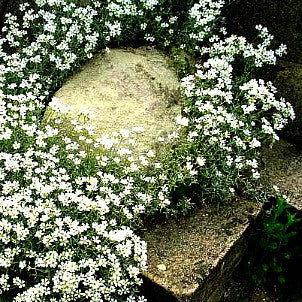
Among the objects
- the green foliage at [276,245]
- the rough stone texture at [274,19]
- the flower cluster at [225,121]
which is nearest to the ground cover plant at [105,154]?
the flower cluster at [225,121]

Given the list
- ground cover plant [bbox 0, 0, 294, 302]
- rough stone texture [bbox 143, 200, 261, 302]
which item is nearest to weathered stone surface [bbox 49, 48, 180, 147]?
ground cover plant [bbox 0, 0, 294, 302]

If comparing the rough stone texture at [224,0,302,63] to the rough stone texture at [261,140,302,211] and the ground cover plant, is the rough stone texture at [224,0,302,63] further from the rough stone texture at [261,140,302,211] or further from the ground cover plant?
the rough stone texture at [261,140,302,211]

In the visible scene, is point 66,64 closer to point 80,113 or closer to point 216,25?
point 80,113

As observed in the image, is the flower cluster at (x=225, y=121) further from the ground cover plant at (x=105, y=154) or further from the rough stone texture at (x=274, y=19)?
the rough stone texture at (x=274, y=19)

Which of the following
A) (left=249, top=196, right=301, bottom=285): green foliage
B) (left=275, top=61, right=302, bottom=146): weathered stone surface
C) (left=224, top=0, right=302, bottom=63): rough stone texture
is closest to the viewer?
(left=249, top=196, right=301, bottom=285): green foliage

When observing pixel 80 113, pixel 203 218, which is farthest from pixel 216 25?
pixel 203 218

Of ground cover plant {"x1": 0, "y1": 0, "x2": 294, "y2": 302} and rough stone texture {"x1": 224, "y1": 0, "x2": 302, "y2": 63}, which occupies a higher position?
rough stone texture {"x1": 224, "y1": 0, "x2": 302, "y2": 63}
